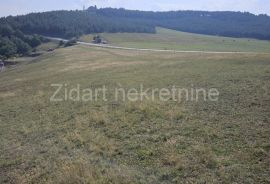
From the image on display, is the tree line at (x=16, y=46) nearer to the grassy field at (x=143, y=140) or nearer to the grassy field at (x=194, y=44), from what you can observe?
the grassy field at (x=194, y=44)

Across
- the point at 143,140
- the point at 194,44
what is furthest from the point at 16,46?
the point at 143,140

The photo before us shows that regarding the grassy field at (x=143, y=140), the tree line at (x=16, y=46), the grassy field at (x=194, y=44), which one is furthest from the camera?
the tree line at (x=16, y=46)

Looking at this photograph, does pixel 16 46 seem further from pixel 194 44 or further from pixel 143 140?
pixel 143 140

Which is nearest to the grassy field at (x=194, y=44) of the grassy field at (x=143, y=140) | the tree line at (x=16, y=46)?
the tree line at (x=16, y=46)

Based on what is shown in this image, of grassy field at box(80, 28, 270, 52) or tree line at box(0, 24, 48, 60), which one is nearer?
grassy field at box(80, 28, 270, 52)

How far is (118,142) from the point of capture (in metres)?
18.3

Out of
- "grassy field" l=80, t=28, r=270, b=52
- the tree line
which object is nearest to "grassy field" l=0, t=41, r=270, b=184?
"grassy field" l=80, t=28, r=270, b=52

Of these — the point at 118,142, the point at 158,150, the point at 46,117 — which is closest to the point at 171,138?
the point at 158,150

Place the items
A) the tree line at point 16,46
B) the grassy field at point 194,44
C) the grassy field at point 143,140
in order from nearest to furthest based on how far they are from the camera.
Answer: the grassy field at point 143,140 → the grassy field at point 194,44 → the tree line at point 16,46

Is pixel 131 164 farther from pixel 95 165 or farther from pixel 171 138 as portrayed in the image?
pixel 171 138

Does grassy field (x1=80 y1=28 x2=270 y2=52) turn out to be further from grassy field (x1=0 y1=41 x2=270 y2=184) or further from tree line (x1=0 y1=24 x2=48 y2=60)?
grassy field (x1=0 y1=41 x2=270 y2=184)

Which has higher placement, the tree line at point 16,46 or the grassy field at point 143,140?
the grassy field at point 143,140

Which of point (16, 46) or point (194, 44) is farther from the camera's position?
point (16, 46)

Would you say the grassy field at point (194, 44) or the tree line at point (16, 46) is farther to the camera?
the tree line at point (16, 46)
